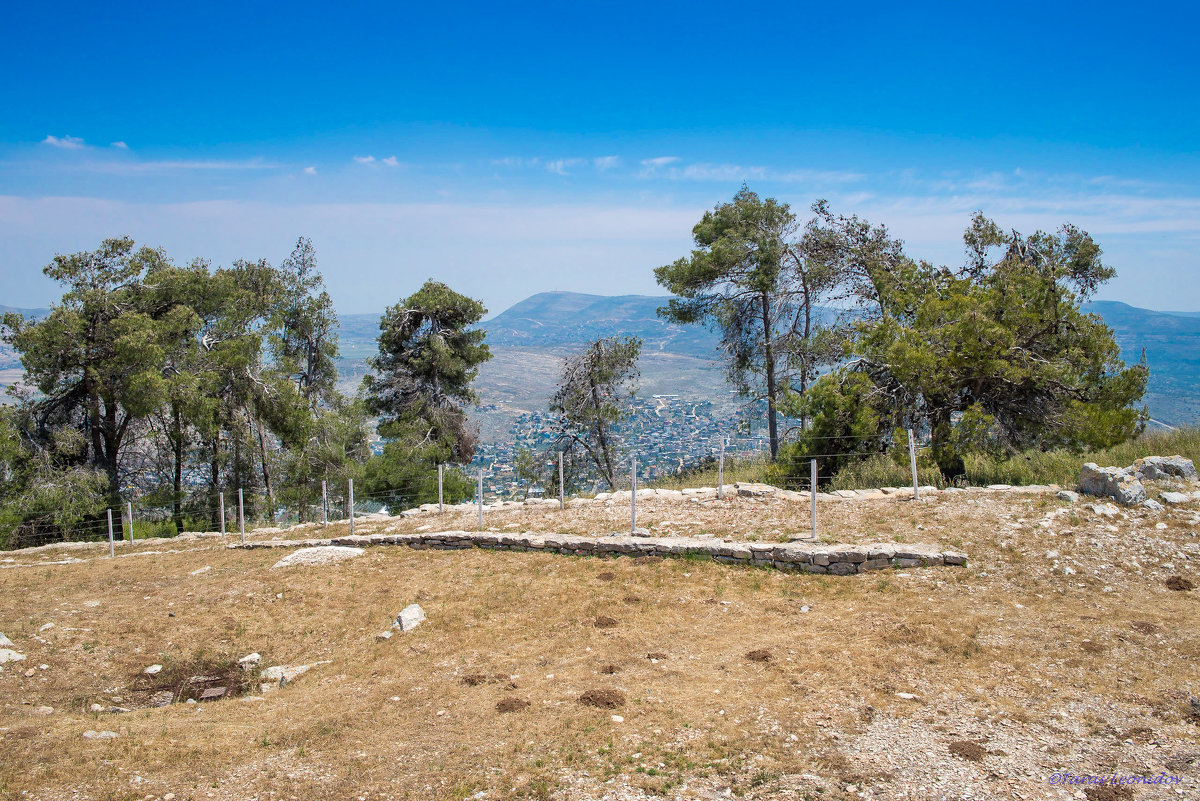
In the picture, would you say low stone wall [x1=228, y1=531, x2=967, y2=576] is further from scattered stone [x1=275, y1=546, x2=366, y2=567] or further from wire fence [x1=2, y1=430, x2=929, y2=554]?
wire fence [x1=2, y1=430, x2=929, y2=554]

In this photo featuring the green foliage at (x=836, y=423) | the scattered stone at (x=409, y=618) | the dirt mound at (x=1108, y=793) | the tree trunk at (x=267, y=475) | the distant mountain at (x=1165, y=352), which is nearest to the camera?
the dirt mound at (x=1108, y=793)

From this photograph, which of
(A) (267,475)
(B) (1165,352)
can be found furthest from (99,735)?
(B) (1165,352)

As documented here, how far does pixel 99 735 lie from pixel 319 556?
7.65 meters

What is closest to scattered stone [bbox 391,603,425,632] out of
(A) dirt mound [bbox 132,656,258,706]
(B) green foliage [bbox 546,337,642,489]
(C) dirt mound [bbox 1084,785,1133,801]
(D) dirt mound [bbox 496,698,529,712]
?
(A) dirt mound [bbox 132,656,258,706]

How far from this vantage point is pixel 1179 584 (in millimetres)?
9562

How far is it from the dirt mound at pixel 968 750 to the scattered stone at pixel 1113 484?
8.28 m

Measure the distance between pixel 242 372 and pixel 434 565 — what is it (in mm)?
17087

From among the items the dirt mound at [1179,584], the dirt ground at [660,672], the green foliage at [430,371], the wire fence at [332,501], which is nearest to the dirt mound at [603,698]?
the dirt ground at [660,672]

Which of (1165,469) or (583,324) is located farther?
(583,324)

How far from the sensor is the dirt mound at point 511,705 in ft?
24.1

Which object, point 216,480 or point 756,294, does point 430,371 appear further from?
point 756,294

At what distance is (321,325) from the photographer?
31.2 metres

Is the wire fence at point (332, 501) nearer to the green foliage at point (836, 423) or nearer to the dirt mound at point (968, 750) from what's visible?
the green foliage at point (836, 423)

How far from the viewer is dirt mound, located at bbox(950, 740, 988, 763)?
5.87 m
